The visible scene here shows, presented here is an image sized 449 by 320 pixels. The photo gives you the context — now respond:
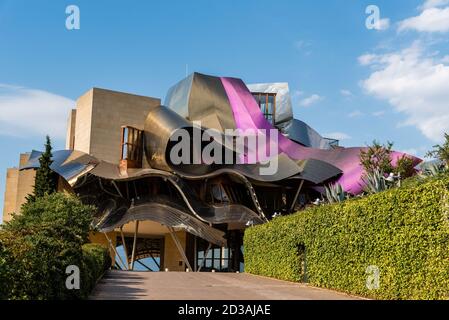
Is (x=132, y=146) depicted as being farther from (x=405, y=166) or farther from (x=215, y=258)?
(x=405, y=166)

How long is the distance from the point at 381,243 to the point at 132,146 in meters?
30.7

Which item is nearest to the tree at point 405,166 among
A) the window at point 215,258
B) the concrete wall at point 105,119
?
the window at point 215,258

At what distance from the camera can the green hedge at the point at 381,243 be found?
32.5ft

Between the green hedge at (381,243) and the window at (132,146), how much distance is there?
23.1 metres

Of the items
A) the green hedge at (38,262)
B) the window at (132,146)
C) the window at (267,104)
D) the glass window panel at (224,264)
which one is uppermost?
the window at (267,104)

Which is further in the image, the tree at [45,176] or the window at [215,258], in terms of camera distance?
the window at [215,258]

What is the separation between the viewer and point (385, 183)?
15.0m

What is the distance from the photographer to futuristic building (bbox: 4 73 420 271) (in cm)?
3744

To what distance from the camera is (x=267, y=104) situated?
183 ft

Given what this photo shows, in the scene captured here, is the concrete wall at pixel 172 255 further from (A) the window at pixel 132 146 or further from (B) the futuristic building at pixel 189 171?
(A) the window at pixel 132 146
